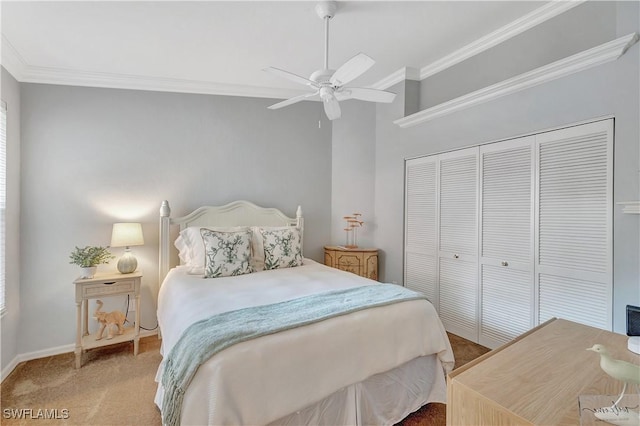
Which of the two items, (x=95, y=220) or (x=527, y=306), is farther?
(x=95, y=220)

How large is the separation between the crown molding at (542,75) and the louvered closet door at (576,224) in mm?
409

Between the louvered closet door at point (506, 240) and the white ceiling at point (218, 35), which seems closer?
the white ceiling at point (218, 35)

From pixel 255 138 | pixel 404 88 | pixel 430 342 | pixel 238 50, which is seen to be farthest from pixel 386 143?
pixel 430 342

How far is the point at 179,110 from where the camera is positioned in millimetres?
3256

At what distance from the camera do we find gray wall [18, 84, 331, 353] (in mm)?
2766

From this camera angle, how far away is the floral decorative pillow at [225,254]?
2619 mm

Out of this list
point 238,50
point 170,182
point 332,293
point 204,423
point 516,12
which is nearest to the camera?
point 204,423

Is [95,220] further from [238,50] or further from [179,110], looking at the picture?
[238,50]

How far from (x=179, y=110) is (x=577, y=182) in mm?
3678

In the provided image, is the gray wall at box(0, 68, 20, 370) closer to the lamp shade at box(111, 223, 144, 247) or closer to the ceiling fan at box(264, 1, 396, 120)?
the lamp shade at box(111, 223, 144, 247)

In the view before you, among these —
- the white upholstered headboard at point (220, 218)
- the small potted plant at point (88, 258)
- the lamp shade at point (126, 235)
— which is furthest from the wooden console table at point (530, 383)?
the small potted plant at point (88, 258)

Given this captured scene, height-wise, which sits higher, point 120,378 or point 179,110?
point 179,110

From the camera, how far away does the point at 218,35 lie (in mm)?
2420

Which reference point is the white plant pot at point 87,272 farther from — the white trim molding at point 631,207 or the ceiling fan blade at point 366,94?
the white trim molding at point 631,207
